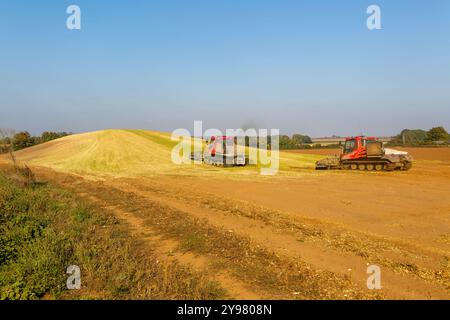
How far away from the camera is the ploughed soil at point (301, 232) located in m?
5.71

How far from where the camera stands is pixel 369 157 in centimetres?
2302

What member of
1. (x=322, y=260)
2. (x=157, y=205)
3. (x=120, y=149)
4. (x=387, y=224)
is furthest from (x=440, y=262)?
(x=120, y=149)

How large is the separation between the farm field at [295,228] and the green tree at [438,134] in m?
44.3

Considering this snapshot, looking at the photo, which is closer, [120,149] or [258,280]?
[258,280]

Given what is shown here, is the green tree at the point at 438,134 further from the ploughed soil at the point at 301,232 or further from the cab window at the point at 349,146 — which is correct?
the ploughed soil at the point at 301,232

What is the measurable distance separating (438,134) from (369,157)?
148 feet

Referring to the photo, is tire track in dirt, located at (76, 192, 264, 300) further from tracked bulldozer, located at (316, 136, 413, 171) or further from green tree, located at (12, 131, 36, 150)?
green tree, located at (12, 131, 36, 150)

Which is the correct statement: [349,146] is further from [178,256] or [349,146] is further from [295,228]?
[178,256]

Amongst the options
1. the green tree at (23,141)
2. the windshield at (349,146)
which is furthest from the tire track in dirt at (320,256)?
the green tree at (23,141)

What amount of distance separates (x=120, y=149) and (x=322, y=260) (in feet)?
102

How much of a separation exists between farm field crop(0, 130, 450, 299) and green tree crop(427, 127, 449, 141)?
44300 mm

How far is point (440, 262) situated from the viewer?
6.68 meters
